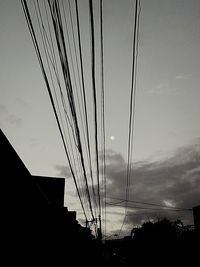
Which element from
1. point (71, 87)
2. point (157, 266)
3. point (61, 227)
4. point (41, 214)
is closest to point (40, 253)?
point (41, 214)

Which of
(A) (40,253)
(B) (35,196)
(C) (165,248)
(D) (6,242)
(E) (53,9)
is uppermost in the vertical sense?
(E) (53,9)

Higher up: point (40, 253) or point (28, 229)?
point (28, 229)

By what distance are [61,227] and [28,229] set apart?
3.40m

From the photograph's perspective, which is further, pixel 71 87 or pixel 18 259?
pixel 71 87

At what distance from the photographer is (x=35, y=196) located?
512cm

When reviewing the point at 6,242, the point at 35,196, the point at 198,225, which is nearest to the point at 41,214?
the point at 35,196

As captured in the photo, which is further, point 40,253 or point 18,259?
point 40,253

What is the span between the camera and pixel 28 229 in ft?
15.9

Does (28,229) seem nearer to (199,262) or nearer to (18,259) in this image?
(18,259)

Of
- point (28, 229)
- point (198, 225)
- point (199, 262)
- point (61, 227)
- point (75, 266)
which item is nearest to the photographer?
point (28, 229)

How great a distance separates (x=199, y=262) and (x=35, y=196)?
83.1ft

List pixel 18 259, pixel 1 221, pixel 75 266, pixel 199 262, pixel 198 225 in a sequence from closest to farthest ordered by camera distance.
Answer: pixel 1 221, pixel 18 259, pixel 75 266, pixel 199 262, pixel 198 225

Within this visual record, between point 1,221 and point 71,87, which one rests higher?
point 71,87

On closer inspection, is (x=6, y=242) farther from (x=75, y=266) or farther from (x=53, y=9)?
(x=75, y=266)
